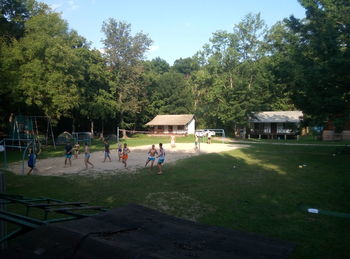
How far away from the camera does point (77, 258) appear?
1.83 m

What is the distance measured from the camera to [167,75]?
62500mm

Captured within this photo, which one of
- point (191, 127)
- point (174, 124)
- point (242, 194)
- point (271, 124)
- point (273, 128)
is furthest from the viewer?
point (191, 127)

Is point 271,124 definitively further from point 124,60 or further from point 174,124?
point 124,60

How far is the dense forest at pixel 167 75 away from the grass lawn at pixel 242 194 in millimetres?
5120

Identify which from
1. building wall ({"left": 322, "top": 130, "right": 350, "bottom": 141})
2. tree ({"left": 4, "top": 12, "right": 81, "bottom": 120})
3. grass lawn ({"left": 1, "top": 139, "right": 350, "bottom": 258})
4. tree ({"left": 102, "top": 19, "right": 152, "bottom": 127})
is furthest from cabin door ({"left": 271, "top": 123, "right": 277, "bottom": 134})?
tree ({"left": 4, "top": 12, "right": 81, "bottom": 120})

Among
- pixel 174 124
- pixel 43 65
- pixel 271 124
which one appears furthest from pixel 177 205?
pixel 174 124

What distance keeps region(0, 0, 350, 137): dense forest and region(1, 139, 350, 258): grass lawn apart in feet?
16.8

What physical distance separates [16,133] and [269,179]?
65.9 ft

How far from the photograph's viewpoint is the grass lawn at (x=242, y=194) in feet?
22.7

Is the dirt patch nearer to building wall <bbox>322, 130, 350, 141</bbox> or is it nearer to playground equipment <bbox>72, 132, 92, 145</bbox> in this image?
playground equipment <bbox>72, 132, 92, 145</bbox>

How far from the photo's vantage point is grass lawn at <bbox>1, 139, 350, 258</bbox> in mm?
6918

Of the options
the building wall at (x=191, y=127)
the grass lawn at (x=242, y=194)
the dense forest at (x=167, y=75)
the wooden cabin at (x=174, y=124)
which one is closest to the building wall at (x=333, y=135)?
the dense forest at (x=167, y=75)

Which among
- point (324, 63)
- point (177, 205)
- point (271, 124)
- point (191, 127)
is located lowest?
point (177, 205)

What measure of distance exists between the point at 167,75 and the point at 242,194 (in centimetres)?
5419
